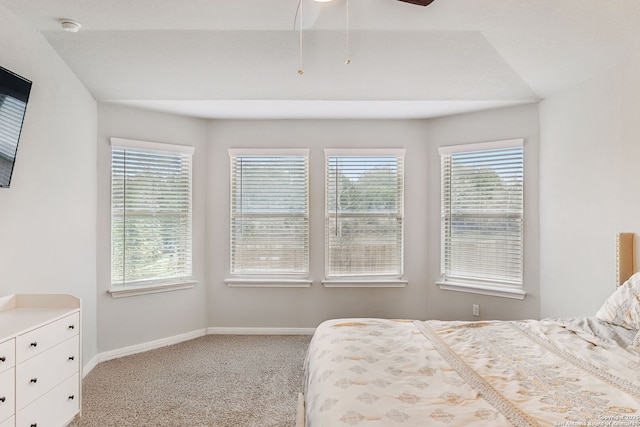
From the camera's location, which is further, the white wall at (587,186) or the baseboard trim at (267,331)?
the baseboard trim at (267,331)

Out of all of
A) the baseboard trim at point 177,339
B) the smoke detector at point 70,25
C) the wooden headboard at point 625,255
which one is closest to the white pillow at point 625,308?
the wooden headboard at point 625,255

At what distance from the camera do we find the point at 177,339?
3938 millimetres

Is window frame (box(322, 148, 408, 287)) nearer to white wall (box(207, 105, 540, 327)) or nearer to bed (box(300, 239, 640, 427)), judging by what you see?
white wall (box(207, 105, 540, 327))

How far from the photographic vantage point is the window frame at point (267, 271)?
414 centimetres

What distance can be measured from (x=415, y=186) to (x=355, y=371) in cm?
292

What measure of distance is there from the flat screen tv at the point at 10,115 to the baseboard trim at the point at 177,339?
6.19 feet

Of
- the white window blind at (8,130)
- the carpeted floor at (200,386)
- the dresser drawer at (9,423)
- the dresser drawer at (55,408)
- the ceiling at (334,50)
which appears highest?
the ceiling at (334,50)

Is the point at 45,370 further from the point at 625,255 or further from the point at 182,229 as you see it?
the point at 625,255

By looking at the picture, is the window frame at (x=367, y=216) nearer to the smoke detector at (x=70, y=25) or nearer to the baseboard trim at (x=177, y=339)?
the baseboard trim at (x=177, y=339)

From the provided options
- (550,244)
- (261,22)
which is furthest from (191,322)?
(550,244)

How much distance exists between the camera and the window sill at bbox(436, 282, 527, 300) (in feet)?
12.0

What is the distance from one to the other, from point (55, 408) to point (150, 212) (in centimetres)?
202

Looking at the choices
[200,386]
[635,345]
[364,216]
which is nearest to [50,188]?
[200,386]

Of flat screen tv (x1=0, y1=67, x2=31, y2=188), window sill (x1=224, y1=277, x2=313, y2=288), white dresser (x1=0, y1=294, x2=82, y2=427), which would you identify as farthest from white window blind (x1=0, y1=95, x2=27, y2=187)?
window sill (x1=224, y1=277, x2=313, y2=288)
